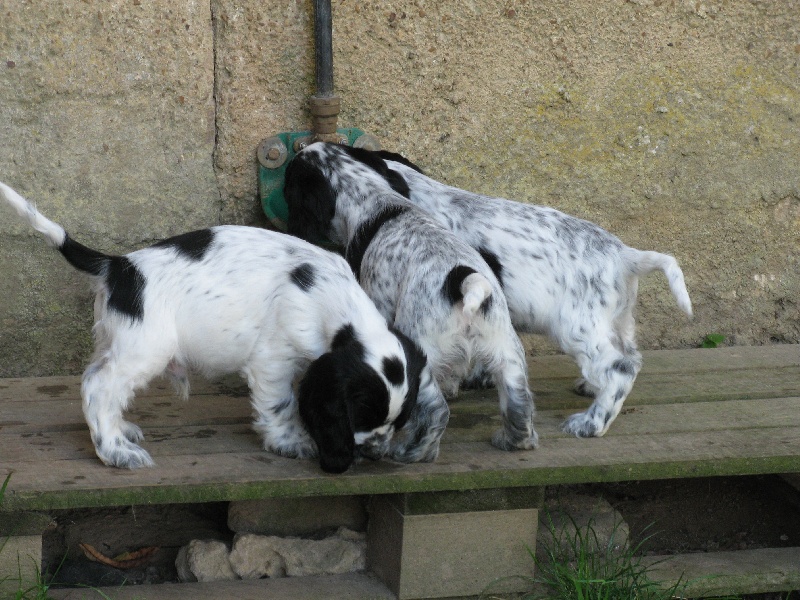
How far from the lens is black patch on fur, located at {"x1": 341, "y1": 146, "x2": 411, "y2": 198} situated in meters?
4.21

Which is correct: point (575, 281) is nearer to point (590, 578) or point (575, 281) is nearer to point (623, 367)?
point (623, 367)

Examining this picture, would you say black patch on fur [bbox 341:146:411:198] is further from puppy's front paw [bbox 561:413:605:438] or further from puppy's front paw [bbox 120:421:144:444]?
puppy's front paw [bbox 120:421:144:444]

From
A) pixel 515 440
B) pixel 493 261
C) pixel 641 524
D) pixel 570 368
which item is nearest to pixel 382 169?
pixel 493 261

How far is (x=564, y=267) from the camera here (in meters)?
3.87

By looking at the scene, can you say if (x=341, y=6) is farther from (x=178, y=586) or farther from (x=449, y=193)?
(x=178, y=586)

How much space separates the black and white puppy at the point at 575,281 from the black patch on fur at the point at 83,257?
1.36 metres

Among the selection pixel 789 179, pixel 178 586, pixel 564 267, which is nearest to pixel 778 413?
pixel 564 267

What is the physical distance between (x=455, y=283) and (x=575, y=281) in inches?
24.1

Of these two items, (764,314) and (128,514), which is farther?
(764,314)

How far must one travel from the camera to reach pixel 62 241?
10.9ft

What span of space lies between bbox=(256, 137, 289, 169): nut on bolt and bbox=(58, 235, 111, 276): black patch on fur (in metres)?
1.14

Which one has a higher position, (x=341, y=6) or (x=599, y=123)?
(x=341, y=6)

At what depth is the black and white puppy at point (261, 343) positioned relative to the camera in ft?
10.4

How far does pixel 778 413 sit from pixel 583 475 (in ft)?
3.36
